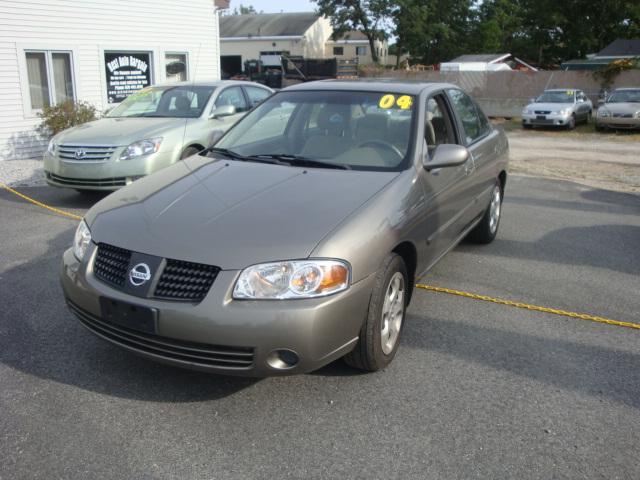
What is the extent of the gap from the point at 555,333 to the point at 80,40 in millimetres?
12203

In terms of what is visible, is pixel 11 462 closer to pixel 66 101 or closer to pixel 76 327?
pixel 76 327

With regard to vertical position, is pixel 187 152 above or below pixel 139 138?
below

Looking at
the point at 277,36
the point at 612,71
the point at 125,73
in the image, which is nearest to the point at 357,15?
the point at 277,36

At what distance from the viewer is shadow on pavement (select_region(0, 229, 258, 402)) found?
11.1 feet

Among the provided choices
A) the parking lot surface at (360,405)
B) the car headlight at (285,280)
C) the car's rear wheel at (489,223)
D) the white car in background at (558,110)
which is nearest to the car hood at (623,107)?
the white car in background at (558,110)

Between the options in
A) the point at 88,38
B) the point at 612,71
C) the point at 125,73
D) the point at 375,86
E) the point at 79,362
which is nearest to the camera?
the point at 79,362

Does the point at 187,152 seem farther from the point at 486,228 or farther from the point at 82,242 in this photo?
the point at 82,242

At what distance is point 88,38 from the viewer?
13258 mm

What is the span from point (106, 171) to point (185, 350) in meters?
5.05

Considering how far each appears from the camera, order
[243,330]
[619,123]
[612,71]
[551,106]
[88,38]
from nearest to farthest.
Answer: [243,330], [88,38], [619,123], [551,106], [612,71]

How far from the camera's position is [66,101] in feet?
39.8

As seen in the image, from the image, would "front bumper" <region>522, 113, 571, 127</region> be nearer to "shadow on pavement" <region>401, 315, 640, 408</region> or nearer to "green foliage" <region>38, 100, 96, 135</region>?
"green foliage" <region>38, 100, 96, 135</region>

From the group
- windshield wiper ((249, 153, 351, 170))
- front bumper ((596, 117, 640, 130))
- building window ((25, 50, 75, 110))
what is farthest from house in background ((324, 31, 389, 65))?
windshield wiper ((249, 153, 351, 170))

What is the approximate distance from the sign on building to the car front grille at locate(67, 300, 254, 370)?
12.1 metres
